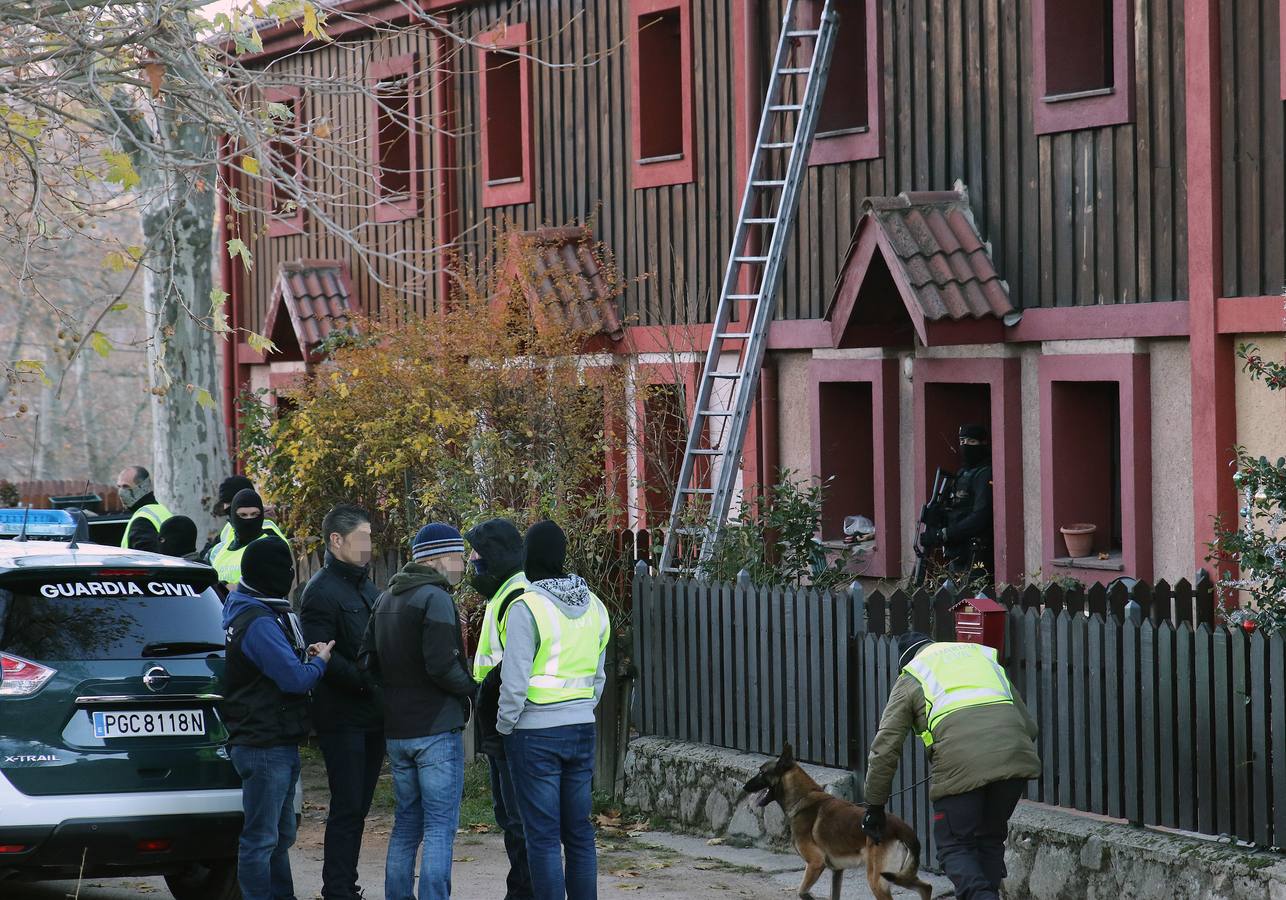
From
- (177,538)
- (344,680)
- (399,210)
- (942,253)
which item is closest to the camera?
(344,680)

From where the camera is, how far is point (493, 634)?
327 inches

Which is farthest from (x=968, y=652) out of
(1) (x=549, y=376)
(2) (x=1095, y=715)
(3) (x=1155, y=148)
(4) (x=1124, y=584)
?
(1) (x=549, y=376)

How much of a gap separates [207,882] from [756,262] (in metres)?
7.38

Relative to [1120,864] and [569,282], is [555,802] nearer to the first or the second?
[1120,864]

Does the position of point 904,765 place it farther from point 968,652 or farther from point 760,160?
point 760,160

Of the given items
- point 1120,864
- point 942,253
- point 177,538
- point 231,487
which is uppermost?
point 942,253

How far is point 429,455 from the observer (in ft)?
48.6

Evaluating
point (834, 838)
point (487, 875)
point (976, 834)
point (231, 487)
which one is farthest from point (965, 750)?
point (231, 487)

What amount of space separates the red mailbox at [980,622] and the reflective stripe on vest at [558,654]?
1.66m

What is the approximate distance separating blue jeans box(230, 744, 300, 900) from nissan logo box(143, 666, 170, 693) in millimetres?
471

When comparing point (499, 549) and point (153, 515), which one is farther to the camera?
point (153, 515)

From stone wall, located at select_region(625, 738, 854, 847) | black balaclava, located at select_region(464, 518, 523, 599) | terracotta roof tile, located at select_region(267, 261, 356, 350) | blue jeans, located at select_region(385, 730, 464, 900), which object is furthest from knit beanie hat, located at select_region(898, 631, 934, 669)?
terracotta roof tile, located at select_region(267, 261, 356, 350)

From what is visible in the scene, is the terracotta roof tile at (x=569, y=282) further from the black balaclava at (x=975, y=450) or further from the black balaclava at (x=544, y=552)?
the black balaclava at (x=544, y=552)

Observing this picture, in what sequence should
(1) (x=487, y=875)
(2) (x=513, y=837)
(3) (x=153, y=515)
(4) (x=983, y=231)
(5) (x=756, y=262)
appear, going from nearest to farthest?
(2) (x=513, y=837), (1) (x=487, y=875), (4) (x=983, y=231), (3) (x=153, y=515), (5) (x=756, y=262)
